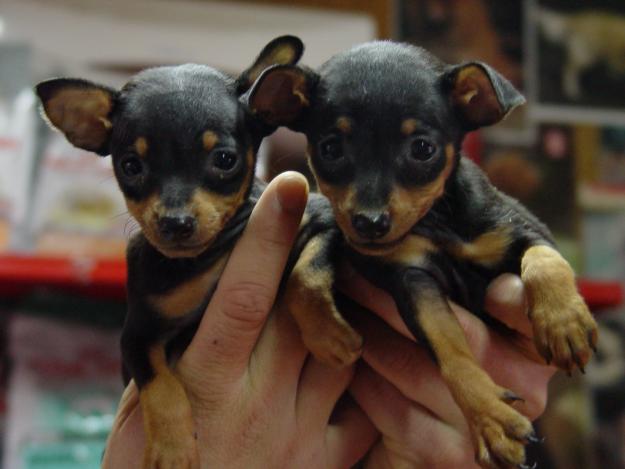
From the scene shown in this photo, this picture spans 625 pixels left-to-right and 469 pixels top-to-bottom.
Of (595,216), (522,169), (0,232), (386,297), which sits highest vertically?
(386,297)

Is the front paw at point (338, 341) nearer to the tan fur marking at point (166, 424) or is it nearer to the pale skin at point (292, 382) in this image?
the pale skin at point (292, 382)

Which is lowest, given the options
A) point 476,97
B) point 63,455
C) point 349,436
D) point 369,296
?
point 63,455

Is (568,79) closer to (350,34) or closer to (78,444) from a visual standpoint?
(350,34)

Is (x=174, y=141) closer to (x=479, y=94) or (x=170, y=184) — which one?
(x=170, y=184)

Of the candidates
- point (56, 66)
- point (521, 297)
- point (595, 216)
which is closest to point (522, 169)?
point (595, 216)

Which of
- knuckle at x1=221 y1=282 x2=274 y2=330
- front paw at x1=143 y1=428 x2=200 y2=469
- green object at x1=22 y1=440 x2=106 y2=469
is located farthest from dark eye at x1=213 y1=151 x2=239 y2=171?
green object at x1=22 y1=440 x2=106 y2=469

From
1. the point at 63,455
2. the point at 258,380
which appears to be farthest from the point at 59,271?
the point at 258,380
